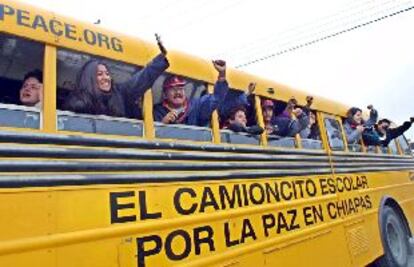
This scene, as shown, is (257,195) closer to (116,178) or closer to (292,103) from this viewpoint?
(292,103)

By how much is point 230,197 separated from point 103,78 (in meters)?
1.37

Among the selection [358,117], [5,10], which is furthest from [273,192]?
[358,117]

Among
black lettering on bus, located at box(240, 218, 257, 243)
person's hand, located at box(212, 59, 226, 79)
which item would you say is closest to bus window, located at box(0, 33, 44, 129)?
person's hand, located at box(212, 59, 226, 79)

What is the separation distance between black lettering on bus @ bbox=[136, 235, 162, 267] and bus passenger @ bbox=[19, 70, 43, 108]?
1.02 meters

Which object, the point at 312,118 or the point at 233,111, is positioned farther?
the point at 312,118

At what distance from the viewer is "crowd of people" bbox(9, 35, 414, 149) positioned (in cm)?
287

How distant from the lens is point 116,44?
10.1 ft

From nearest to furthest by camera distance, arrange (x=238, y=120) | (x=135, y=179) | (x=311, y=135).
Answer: (x=135, y=179), (x=238, y=120), (x=311, y=135)

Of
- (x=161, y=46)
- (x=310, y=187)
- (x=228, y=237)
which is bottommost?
(x=228, y=237)

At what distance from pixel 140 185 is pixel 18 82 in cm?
105

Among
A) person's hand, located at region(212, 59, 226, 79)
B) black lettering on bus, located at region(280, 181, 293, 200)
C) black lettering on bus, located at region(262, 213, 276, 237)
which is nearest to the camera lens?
person's hand, located at region(212, 59, 226, 79)

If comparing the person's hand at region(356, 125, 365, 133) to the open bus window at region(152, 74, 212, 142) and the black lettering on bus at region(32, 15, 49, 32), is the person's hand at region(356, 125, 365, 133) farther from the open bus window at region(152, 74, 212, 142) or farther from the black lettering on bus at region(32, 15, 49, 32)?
the black lettering on bus at region(32, 15, 49, 32)

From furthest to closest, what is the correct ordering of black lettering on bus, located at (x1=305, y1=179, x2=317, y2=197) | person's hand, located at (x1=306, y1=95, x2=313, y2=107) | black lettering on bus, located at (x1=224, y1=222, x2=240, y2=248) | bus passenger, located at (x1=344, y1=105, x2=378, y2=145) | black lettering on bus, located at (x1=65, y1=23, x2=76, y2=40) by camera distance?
bus passenger, located at (x1=344, y1=105, x2=378, y2=145) → person's hand, located at (x1=306, y1=95, x2=313, y2=107) → black lettering on bus, located at (x1=305, y1=179, x2=317, y2=197) → black lettering on bus, located at (x1=224, y1=222, x2=240, y2=248) → black lettering on bus, located at (x1=65, y1=23, x2=76, y2=40)

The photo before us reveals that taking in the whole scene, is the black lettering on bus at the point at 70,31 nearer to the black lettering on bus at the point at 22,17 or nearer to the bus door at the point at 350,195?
the black lettering on bus at the point at 22,17
